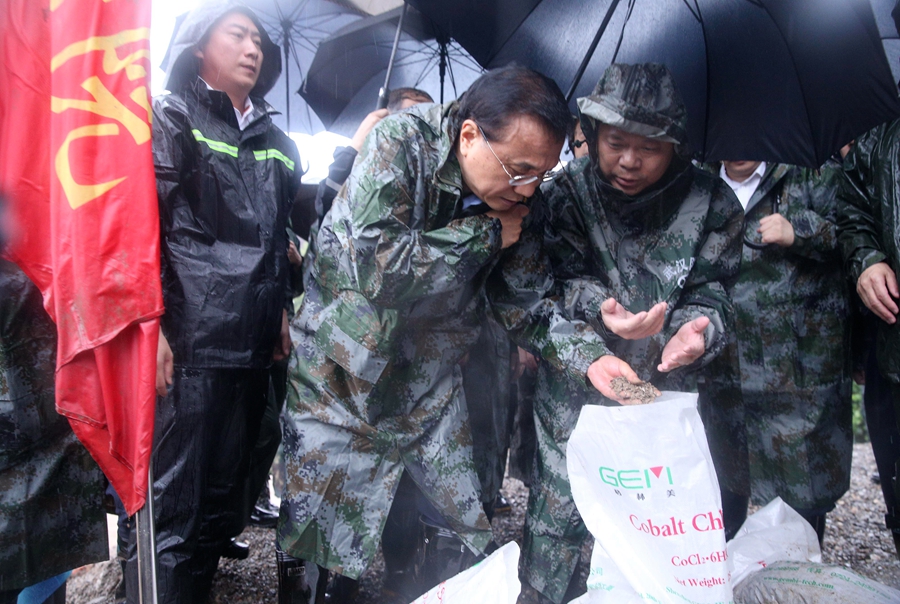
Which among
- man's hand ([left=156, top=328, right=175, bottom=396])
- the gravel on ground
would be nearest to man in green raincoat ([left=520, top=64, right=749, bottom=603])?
the gravel on ground

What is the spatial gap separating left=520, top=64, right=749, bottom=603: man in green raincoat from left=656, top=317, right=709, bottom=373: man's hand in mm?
20

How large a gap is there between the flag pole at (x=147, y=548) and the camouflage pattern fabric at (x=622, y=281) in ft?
4.04

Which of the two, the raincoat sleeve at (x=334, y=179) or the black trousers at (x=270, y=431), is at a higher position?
the raincoat sleeve at (x=334, y=179)

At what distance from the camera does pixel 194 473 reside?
207 cm

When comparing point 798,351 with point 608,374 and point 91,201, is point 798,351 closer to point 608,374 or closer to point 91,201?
point 608,374

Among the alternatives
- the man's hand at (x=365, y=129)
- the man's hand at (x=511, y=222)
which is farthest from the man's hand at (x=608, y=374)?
the man's hand at (x=365, y=129)

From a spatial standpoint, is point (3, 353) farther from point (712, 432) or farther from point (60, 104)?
point (712, 432)

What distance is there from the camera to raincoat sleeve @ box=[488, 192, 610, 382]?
7.04ft

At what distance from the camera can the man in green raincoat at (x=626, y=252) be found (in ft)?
7.02

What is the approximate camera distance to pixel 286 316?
2580mm

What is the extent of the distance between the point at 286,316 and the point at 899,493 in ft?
8.11

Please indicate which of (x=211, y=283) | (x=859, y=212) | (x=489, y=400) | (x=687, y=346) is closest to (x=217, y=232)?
(x=211, y=283)

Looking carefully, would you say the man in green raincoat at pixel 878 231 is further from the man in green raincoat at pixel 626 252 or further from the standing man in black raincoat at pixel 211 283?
the standing man in black raincoat at pixel 211 283

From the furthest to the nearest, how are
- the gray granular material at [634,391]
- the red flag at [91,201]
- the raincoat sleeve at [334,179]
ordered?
the raincoat sleeve at [334,179] → the gray granular material at [634,391] → the red flag at [91,201]
